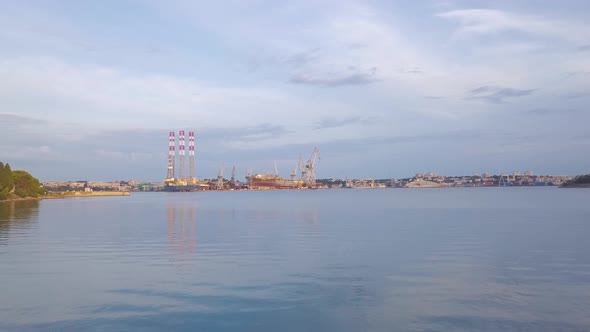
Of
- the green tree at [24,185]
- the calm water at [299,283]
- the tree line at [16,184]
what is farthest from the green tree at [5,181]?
the calm water at [299,283]

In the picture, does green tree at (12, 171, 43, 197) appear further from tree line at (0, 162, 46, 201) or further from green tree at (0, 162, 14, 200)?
green tree at (0, 162, 14, 200)

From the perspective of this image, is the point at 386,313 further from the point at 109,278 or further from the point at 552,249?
the point at 552,249

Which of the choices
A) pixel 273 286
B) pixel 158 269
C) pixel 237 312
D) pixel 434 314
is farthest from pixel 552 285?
pixel 158 269

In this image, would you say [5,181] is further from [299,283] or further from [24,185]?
[299,283]

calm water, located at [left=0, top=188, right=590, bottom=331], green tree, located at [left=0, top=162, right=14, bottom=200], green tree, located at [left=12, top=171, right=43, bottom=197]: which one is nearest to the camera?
calm water, located at [left=0, top=188, right=590, bottom=331]

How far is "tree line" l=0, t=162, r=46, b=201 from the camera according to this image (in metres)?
80.4

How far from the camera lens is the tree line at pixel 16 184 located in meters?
80.4

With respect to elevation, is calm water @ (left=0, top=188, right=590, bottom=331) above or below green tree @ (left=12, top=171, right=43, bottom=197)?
below

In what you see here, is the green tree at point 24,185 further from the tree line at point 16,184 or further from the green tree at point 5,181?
the green tree at point 5,181

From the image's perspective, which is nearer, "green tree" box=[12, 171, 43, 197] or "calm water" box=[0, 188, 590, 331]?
"calm water" box=[0, 188, 590, 331]

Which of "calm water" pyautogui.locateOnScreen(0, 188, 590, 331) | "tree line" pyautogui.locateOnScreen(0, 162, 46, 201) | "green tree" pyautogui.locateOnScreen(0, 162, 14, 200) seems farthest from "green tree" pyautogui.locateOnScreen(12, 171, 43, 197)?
"calm water" pyautogui.locateOnScreen(0, 188, 590, 331)

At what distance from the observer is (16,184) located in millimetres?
94625

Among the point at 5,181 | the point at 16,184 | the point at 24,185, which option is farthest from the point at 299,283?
the point at 24,185

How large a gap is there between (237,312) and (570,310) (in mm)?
7533
